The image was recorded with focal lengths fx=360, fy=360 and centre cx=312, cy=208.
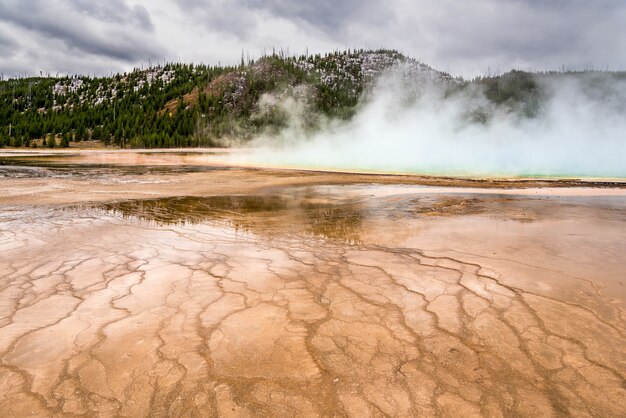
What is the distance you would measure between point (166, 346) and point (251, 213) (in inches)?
216

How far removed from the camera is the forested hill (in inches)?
2886

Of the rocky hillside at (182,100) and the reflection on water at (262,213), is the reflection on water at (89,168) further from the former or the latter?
the rocky hillside at (182,100)

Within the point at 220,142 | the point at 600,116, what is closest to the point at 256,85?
the point at 220,142

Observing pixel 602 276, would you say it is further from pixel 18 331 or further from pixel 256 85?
pixel 256 85

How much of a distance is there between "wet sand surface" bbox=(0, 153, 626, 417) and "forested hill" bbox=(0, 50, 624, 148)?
64.4 metres

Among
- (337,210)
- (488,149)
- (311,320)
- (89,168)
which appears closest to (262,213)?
(337,210)

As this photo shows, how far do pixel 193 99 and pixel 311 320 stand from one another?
100 metres

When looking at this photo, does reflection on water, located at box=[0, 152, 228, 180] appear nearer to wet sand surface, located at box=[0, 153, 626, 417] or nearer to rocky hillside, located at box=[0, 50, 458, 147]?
wet sand surface, located at box=[0, 153, 626, 417]

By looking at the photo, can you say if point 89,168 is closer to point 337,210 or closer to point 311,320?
point 337,210

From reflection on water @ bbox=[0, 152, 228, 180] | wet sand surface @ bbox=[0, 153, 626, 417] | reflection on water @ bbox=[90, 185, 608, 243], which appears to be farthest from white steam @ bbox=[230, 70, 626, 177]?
wet sand surface @ bbox=[0, 153, 626, 417]

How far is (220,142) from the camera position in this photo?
68375mm

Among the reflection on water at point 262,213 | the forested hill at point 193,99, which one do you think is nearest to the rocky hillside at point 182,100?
the forested hill at point 193,99

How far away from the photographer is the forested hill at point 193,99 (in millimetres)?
73312

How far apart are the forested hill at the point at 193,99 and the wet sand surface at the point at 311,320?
64.4 metres
